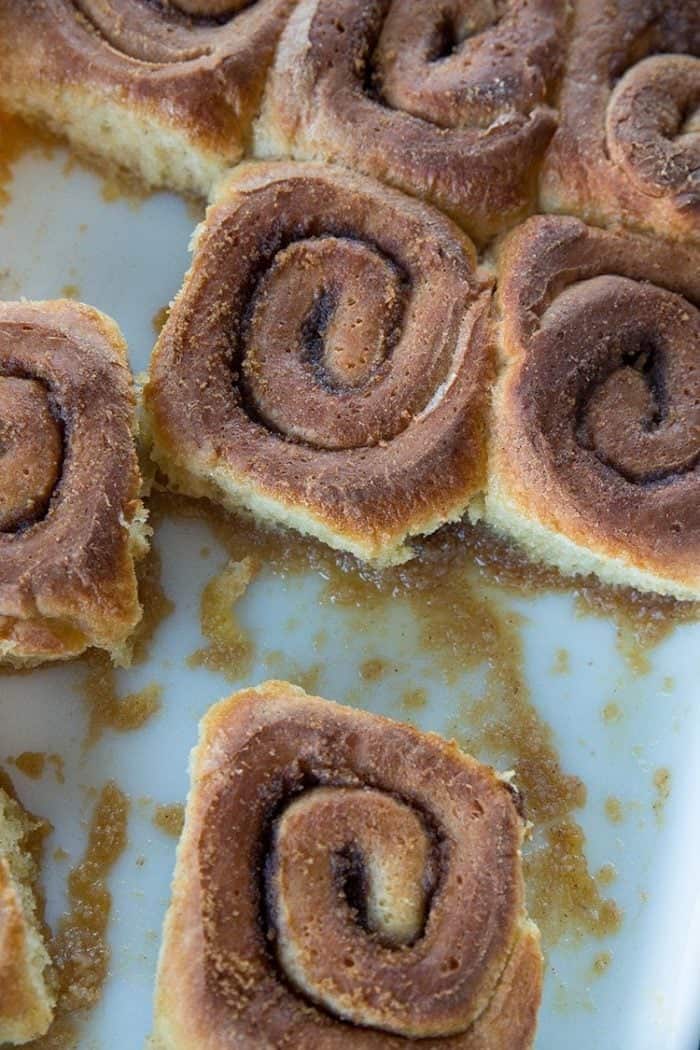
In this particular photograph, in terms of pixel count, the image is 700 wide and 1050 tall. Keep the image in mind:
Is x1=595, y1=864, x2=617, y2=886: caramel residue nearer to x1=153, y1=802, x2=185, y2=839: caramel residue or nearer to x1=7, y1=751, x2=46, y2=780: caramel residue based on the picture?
x1=153, y1=802, x2=185, y2=839: caramel residue

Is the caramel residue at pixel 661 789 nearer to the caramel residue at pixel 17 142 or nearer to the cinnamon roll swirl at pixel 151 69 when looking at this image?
the cinnamon roll swirl at pixel 151 69

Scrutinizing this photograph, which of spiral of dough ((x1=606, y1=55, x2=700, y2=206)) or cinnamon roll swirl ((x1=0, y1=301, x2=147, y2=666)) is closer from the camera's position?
cinnamon roll swirl ((x1=0, y1=301, x2=147, y2=666))

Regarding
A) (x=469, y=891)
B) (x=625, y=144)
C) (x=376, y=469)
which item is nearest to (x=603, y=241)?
(x=625, y=144)

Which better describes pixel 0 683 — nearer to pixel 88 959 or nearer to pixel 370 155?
pixel 88 959

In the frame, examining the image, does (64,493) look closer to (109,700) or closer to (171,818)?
(109,700)

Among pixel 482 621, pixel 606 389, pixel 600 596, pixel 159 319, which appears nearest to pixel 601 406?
pixel 606 389

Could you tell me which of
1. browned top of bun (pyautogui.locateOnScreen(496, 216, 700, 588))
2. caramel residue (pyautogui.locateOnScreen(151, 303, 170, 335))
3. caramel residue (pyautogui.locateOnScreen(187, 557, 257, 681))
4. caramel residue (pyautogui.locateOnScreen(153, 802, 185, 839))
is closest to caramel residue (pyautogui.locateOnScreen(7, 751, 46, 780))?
caramel residue (pyautogui.locateOnScreen(153, 802, 185, 839))

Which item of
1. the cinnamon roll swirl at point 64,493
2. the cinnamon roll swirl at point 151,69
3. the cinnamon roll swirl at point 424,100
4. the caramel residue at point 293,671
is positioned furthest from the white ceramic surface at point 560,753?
the cinnamon roll swirl at point 424,100

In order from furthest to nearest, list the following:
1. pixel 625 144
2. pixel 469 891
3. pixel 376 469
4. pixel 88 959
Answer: pixel 625 144, pixel 376 469, pixel 88 959, pixel 469 891
